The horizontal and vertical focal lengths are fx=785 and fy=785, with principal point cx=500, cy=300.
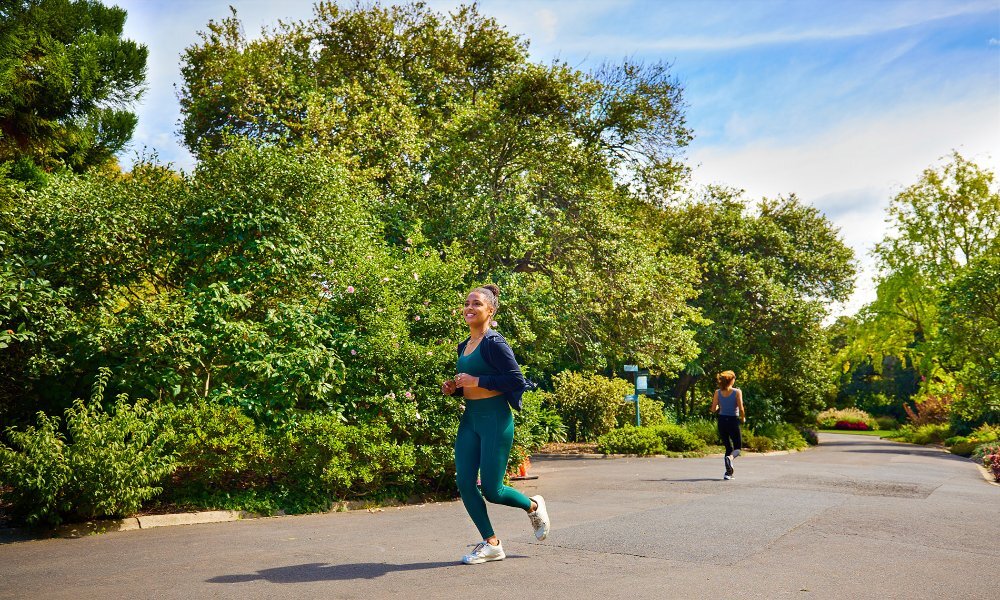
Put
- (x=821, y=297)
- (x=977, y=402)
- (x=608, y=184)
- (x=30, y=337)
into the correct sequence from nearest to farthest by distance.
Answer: (x=30, y=337), (x=608, y=184), (x=977, y=402), (x=821, y=297)

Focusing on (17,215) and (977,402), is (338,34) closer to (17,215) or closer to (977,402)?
(17,215)

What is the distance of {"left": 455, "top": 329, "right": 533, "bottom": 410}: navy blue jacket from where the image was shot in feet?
18.2

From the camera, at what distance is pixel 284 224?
35.5 feet

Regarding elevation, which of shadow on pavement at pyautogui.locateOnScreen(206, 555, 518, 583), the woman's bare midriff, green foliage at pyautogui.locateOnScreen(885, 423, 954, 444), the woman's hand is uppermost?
the woman's hand

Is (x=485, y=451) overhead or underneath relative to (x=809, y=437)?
overhead

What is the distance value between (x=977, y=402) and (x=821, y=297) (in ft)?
34.7

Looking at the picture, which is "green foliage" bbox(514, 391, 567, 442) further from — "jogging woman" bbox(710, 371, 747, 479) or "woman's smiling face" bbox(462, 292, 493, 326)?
"woman's smiling face" bbox(462, 292, 493, 326)

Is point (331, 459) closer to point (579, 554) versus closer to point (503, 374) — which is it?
point (579, 554)

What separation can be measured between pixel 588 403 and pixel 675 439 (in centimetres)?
328

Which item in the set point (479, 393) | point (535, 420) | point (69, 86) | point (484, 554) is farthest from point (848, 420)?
point (479, 393)

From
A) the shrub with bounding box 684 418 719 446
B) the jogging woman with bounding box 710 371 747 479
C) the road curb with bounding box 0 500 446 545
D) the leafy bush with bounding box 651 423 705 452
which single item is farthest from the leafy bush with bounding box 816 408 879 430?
the road curb with bounding box 0 500 446 545

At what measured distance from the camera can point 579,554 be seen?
630 centimetres

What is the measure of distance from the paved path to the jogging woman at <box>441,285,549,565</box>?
1.13 ft

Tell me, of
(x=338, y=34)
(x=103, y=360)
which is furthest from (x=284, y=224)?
(x=338, y=34)
